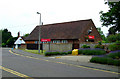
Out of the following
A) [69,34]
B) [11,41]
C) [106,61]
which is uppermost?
[69,34]

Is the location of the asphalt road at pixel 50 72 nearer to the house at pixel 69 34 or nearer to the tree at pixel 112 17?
the tree at pixel 112 17

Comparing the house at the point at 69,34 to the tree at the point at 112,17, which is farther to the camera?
the house at the point at 69,34

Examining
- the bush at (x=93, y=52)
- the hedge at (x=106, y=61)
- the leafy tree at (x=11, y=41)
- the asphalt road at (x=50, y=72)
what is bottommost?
the asphalt road at (x=50, y=72)

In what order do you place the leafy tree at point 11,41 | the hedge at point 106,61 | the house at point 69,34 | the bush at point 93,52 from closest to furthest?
1. the hedge at point 106,61
2. the bush at point 93,52
3. the house at point 69,34
4. the leafy tree at point 11,41

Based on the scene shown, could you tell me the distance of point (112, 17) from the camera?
43.7 feet

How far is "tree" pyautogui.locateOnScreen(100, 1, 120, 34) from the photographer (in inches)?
484

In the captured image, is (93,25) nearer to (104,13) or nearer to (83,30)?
(83,30)

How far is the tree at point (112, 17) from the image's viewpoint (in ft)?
40.3

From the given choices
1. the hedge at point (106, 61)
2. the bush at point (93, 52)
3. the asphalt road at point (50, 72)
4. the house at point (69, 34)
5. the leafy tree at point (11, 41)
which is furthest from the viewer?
the leafy tree at point (11, 41)

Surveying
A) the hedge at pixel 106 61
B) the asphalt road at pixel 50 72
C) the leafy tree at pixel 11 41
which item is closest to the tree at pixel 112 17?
the hedge at pixel 106 61

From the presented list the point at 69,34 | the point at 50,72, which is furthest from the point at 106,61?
the point at 69,34

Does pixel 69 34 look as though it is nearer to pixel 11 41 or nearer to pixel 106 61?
pixel 106 61

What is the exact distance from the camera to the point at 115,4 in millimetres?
12664

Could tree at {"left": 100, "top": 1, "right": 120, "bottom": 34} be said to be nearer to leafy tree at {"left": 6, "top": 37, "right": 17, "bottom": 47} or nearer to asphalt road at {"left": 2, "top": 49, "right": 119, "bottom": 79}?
asphalt road at {"left": 2, "top": 49, "right": 119, "bottom": 79}
